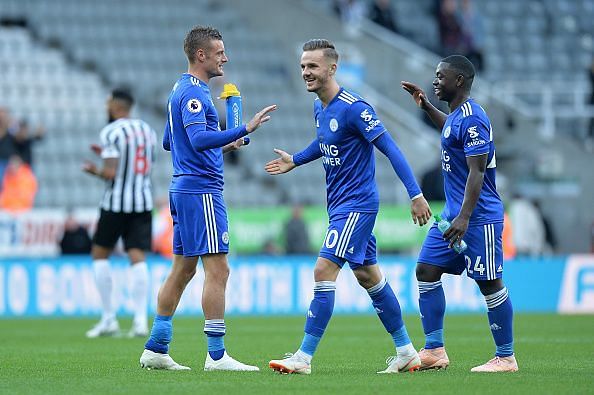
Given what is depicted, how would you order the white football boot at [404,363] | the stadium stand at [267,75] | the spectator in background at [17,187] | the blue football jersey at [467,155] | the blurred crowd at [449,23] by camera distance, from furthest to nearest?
the blurred crowd at [449,23], the stadium stand at [267,75], the spectator in background at [17,187], the white football boot at [404,363], the blue football jersey at [467,155]

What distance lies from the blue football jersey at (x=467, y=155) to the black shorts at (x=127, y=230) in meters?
4.94

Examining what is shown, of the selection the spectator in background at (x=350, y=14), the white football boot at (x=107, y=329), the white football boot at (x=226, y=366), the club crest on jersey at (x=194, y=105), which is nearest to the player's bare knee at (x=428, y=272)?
the white football boot at (x=226, y=366)

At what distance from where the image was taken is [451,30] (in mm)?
25531

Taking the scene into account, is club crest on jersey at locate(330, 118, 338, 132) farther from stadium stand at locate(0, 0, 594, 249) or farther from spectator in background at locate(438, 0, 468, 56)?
spectator in background at locate(438, 0, 468, 56)

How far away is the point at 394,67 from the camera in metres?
24.9

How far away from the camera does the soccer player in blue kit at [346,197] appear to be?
8.53 m

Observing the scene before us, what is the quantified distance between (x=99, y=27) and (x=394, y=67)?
6.11 m

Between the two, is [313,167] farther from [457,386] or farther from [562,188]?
[457,386]

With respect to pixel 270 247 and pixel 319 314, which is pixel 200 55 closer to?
pixel 319 314

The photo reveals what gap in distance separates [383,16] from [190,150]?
18.1m

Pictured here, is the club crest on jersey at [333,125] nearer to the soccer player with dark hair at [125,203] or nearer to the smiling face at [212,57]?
the smiling face at [212,57]

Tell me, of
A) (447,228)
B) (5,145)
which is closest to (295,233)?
(5,145)

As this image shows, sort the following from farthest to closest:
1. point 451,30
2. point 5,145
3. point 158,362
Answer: point 451,30
point 5,145
point 158,362

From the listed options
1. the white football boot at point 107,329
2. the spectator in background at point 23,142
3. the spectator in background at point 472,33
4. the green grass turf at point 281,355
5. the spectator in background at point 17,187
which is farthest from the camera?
the spectator in background at point 472,33
